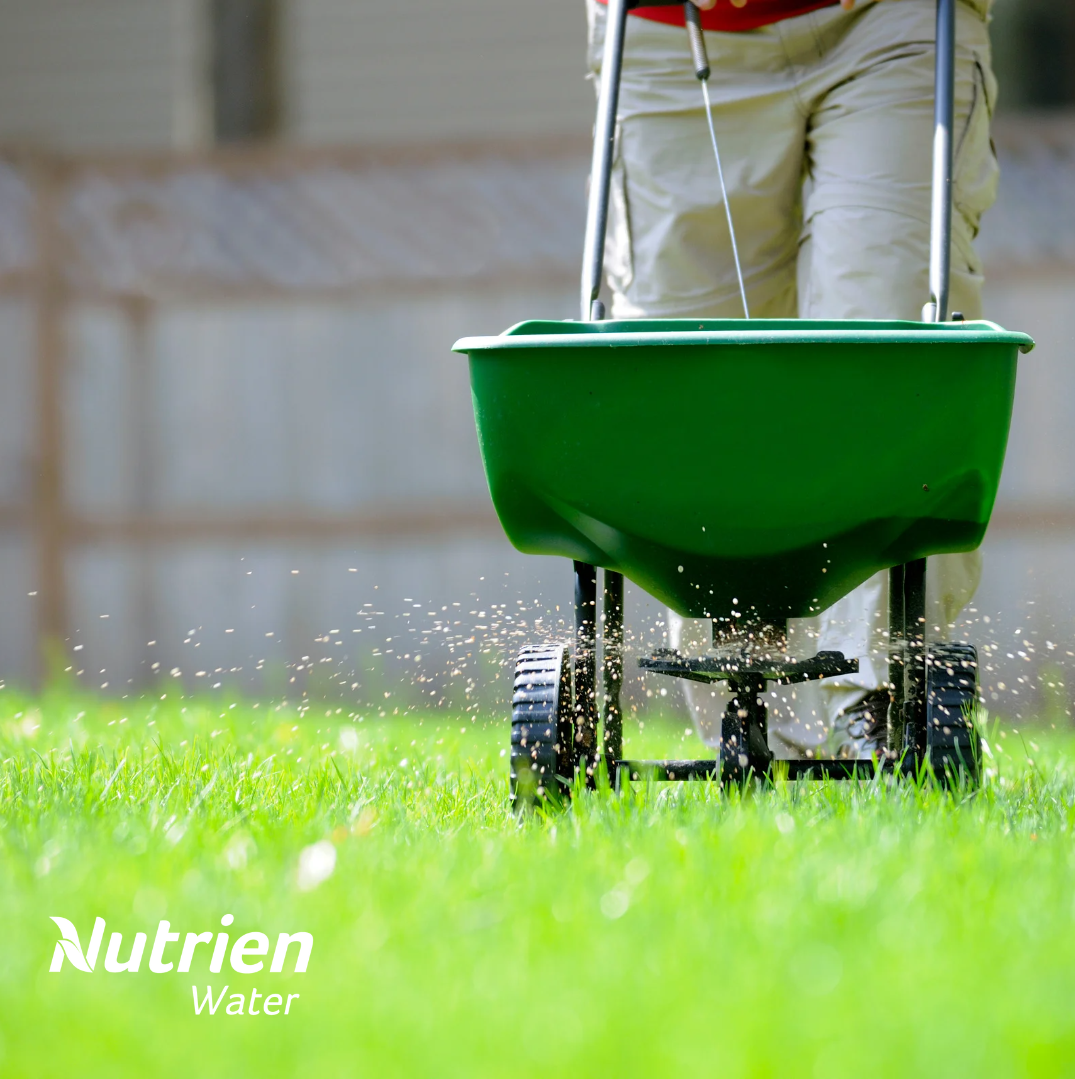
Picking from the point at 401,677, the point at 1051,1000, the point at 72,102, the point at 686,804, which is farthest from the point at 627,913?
the point at 72,102

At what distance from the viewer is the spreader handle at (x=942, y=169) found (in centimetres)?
213

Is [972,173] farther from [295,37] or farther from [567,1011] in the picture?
[295,37]

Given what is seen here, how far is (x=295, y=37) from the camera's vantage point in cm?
714

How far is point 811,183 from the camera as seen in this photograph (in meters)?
2.53

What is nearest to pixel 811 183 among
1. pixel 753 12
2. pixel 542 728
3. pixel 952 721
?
pixel 753 12

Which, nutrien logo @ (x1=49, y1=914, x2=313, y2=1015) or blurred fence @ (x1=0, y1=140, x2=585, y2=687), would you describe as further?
blurred fence @ (x1=0, y1=140, x2=585, y2=687)

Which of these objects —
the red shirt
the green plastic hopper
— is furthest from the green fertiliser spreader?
the red shirt

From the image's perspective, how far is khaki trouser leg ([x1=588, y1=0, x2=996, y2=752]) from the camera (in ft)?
7.83

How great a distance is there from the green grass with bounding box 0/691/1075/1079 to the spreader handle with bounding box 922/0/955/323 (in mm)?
681

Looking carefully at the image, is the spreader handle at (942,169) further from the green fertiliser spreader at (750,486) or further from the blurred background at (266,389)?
the blurred background at (266,389)

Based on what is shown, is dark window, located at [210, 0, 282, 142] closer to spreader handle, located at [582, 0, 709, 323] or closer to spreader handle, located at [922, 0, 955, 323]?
spreader handle, located at [582, 0, 709, 323]

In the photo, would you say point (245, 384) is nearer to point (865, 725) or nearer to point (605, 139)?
point (605, 139)

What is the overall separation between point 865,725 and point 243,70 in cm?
Result: 486

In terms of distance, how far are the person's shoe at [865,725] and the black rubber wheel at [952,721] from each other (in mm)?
301
